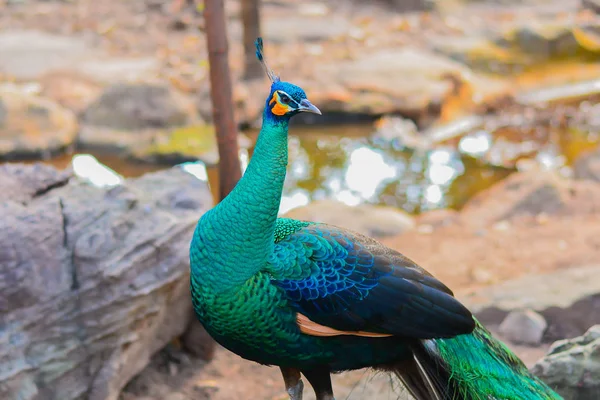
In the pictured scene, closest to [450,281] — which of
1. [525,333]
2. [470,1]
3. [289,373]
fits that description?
[525,333]

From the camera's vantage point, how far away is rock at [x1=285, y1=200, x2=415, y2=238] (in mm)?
6402

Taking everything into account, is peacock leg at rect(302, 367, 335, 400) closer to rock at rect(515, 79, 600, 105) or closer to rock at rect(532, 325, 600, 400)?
rock at rect(532, 325, 600, 400)

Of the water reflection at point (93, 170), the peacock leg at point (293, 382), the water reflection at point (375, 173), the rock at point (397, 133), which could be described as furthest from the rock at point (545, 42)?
the peacock leg at point (293, 382)

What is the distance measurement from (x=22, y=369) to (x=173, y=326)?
35.1 inches

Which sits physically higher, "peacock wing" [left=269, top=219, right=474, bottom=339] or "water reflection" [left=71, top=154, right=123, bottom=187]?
"peacock wing" [left=269, top=219, right=474, bottom=339]

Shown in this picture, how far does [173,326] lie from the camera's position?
394cm

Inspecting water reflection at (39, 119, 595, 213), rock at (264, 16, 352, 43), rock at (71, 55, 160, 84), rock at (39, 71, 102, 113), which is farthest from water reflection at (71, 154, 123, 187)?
rock at (264, 16, 352, 43)

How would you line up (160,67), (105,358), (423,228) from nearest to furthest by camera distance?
(105,358) < (423,228) < (160,67)

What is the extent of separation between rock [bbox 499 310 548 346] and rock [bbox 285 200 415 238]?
2192mm

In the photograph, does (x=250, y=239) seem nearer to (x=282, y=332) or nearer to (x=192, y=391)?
(x=282, y=332)

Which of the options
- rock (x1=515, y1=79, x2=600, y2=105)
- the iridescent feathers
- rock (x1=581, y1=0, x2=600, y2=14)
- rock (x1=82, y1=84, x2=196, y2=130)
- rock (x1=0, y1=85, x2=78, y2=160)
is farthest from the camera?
rock (x1=581, y1=0, x2=600, y2=14)

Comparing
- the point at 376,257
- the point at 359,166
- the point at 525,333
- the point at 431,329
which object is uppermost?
the point at 376,257

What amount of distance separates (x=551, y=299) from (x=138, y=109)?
19.0 feet

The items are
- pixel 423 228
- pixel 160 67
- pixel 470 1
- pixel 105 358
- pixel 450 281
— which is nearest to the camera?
pixel 105 358
